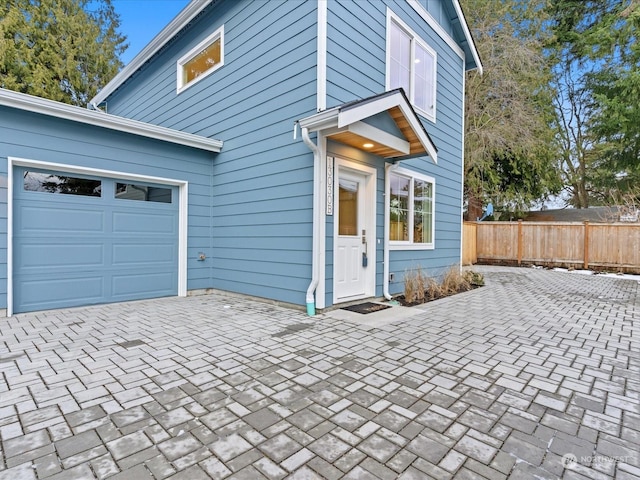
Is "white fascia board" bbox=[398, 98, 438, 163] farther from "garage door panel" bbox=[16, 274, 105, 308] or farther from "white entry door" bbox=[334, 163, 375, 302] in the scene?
"garage door panel" bbox=[16, 274, 105, 308]

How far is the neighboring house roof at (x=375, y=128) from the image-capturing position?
401cm

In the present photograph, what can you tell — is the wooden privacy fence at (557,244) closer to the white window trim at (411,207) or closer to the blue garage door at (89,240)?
the white window trim at (411,207)

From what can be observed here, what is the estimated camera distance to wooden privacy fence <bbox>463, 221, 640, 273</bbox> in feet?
33.1

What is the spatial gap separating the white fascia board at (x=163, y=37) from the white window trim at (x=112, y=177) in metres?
3.47

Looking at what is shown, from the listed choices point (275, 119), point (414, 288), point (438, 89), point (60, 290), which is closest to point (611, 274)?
point (438, 89)

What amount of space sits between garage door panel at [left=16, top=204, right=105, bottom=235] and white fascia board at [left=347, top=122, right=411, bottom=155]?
4.10 meters

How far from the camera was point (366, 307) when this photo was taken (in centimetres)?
517

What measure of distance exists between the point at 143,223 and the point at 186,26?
4440mm

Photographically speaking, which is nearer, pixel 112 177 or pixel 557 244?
pixel 112 177

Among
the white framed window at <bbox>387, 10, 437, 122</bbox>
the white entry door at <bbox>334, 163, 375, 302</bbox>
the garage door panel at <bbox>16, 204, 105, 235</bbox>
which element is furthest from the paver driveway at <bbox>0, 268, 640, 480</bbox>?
the white framed window at <bbox>387, 10, 437, 122</bbox>

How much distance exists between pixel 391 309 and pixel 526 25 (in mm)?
14947

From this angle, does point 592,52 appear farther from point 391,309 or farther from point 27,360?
point 27,360

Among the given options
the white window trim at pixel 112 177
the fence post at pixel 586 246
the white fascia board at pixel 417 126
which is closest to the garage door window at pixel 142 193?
the white window trim at pixel 112 177

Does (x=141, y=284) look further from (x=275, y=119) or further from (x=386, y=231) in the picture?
(x=386, y=231)
